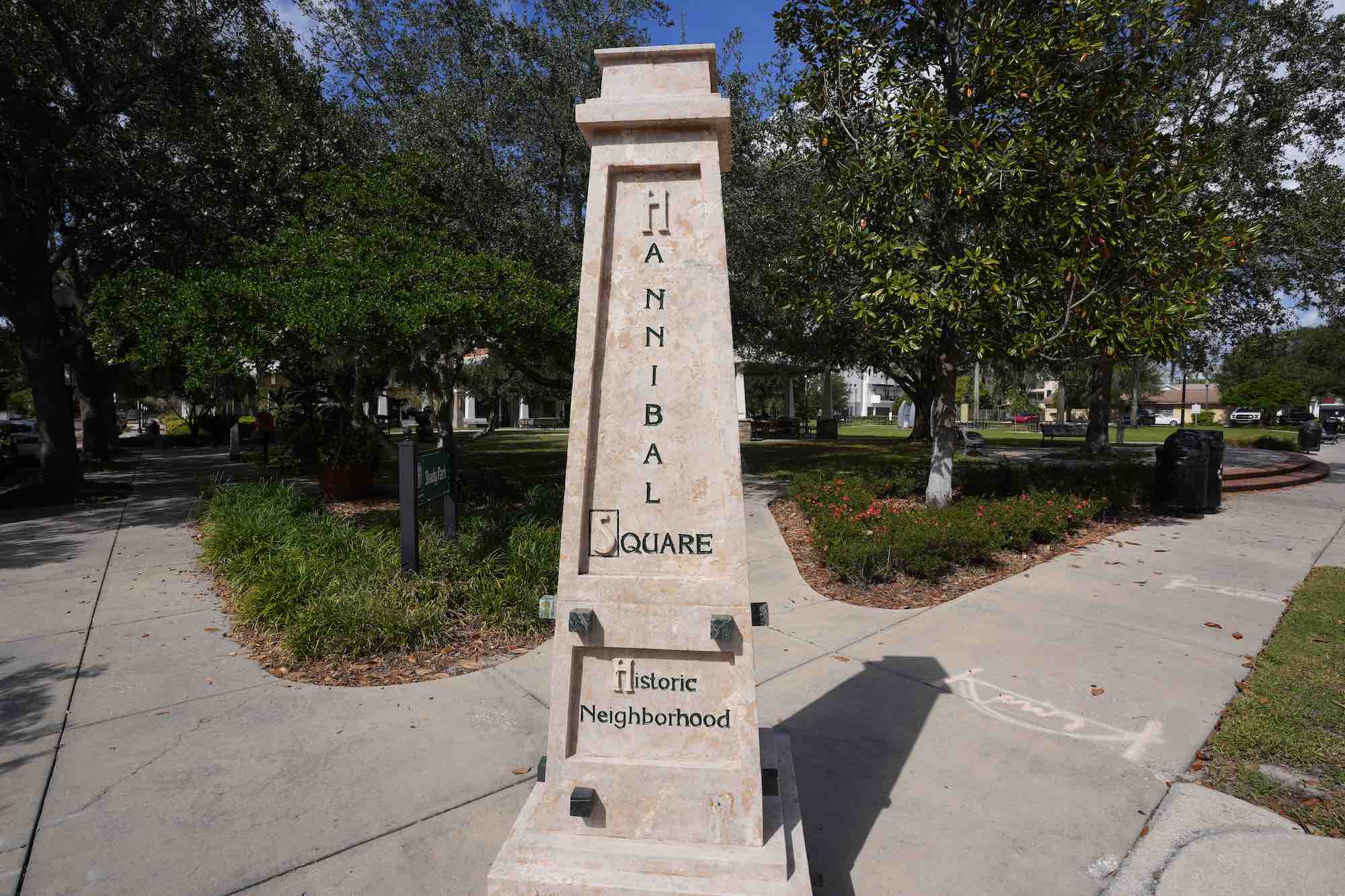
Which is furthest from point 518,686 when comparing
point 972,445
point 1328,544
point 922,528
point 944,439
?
point 972,445

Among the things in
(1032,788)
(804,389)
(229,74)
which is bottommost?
(1032,788)

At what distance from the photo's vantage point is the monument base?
90.3 inches

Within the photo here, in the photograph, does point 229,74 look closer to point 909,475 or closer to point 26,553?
point 26,553

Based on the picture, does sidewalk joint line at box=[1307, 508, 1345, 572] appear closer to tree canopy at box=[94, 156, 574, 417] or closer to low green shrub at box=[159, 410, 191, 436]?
tree canopy at box=[94, 156, 574, 417]

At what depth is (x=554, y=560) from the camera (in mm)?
6043

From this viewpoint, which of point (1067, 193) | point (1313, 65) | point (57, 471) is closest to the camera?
point (1067, 193)

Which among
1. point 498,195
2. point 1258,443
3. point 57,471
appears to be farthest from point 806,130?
point 1258,443

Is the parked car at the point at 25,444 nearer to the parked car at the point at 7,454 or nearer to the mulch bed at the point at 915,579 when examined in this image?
the parked car at the point at 7,454

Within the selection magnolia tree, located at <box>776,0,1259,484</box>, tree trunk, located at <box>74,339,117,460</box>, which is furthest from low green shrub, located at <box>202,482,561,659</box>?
tree trunk, located at <box>74,339,117,460</box>

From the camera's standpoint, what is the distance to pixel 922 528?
277 inches

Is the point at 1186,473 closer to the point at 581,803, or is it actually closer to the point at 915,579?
the point at 915,579

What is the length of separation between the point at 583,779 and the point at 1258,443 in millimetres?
29667

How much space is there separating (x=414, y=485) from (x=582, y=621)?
147 inches

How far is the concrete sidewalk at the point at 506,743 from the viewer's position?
2734 mm
